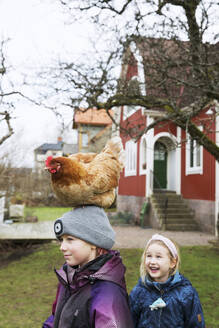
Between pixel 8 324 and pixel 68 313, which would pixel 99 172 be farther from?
pixel 8 324

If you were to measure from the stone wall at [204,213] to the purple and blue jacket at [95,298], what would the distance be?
38.8ft

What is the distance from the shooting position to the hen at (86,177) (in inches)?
80.3

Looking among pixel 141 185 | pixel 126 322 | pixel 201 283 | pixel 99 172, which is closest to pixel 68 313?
pixel 126 322

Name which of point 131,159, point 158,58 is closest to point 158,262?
point 158,58

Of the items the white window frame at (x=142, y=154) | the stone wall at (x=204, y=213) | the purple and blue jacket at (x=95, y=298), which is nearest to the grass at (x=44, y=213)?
the white window frame at (x=142, y=154)

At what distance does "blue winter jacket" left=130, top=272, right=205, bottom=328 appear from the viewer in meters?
2.45

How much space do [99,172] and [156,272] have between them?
101 cm

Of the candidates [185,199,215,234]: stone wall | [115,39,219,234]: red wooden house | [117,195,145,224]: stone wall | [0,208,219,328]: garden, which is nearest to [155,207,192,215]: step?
[115,39,219,234]: red wooden house

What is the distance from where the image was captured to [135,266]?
7941mm

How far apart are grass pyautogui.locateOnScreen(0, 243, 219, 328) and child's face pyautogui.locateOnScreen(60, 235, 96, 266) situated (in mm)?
3186

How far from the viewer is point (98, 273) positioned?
1.86 m

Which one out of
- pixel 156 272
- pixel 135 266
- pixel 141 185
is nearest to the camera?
pixel 156 272

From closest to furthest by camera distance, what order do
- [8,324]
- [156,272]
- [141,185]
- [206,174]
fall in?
[156,272] < [8,324] < [206,174] < [141,185]

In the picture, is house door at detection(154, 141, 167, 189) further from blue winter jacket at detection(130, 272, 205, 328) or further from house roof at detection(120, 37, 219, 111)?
blue winter jacket at detection(130, 272, 205, 328)
